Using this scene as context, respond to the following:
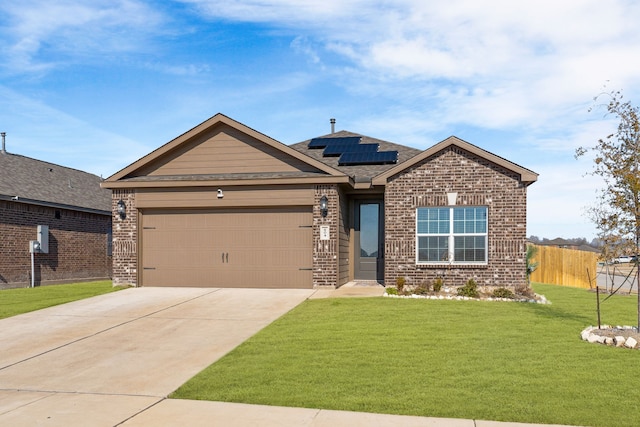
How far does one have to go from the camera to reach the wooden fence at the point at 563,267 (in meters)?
26.5

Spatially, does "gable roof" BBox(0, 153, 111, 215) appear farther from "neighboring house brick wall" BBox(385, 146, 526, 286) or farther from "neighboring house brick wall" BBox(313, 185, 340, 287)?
"neighboring house brick wall" BBox(385, 146, 526, 286)

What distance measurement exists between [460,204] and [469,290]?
8.80 ft

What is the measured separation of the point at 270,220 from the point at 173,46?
5571 mm

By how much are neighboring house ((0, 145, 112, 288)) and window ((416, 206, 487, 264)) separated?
552 inches

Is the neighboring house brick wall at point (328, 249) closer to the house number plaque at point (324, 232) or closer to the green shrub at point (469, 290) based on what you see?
the house number plaque at point (324, 232)

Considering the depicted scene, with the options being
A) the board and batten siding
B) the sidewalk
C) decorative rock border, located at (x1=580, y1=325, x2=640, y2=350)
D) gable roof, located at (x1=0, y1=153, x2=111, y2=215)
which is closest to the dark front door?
the board and batten siding

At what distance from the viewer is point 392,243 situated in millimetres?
16438

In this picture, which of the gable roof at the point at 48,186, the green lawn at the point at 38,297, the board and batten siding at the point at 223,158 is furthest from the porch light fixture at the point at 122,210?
the gable roof at the point at 48,186

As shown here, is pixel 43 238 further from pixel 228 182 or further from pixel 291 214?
pixel 291 214

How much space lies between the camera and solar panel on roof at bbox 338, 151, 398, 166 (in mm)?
18547

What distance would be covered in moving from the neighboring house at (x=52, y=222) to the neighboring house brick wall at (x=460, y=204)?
43.1ft

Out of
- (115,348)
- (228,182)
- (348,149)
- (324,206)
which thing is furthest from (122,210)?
(115,348)

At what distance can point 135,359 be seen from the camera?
8.40 m

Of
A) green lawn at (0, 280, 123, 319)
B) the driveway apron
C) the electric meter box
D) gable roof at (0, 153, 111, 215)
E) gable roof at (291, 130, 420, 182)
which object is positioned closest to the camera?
the driveway apron
